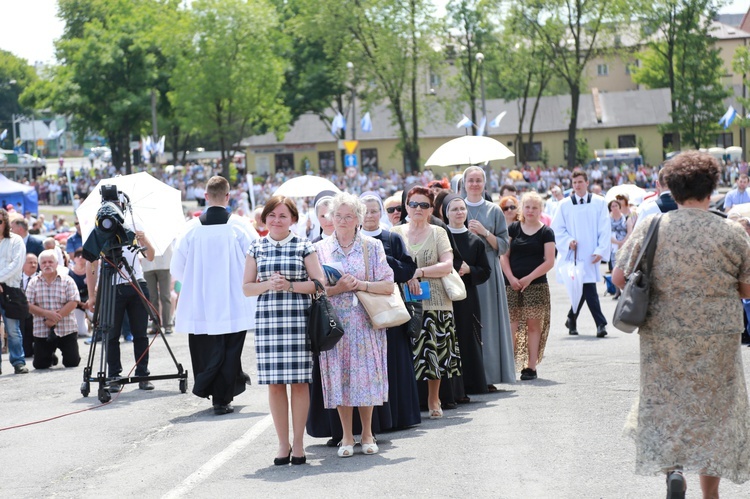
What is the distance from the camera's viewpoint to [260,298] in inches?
316

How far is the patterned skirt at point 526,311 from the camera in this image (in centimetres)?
1177

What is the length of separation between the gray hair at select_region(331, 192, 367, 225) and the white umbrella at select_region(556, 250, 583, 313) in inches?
297

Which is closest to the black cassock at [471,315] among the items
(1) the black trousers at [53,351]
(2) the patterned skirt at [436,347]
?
(2) the patterned skirt at [436,347]

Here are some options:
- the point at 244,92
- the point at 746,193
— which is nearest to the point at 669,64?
the point at 244,92

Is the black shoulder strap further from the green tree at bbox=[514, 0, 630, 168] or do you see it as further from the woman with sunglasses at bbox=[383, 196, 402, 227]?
the green tree at bbox=[514, 0, 630, 168]

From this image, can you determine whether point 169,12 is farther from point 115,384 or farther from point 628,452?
point 628,452

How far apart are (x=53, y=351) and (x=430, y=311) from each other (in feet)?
22.9

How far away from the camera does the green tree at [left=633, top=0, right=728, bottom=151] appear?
2603 inches

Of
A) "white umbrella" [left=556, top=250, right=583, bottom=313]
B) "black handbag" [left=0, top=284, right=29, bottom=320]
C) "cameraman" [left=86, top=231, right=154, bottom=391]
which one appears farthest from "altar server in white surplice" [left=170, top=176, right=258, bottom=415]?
"white umbrella" [left=556, top=250, right=583, bottom=313]

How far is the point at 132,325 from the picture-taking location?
12.5 m

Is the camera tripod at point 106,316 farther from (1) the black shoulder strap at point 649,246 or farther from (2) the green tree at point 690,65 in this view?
(2) the green tree at point 690,65

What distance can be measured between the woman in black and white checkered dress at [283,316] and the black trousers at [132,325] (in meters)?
4.34

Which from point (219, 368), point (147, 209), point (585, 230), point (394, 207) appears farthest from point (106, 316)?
point (585, 230)

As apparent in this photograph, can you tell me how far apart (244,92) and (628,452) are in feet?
184
